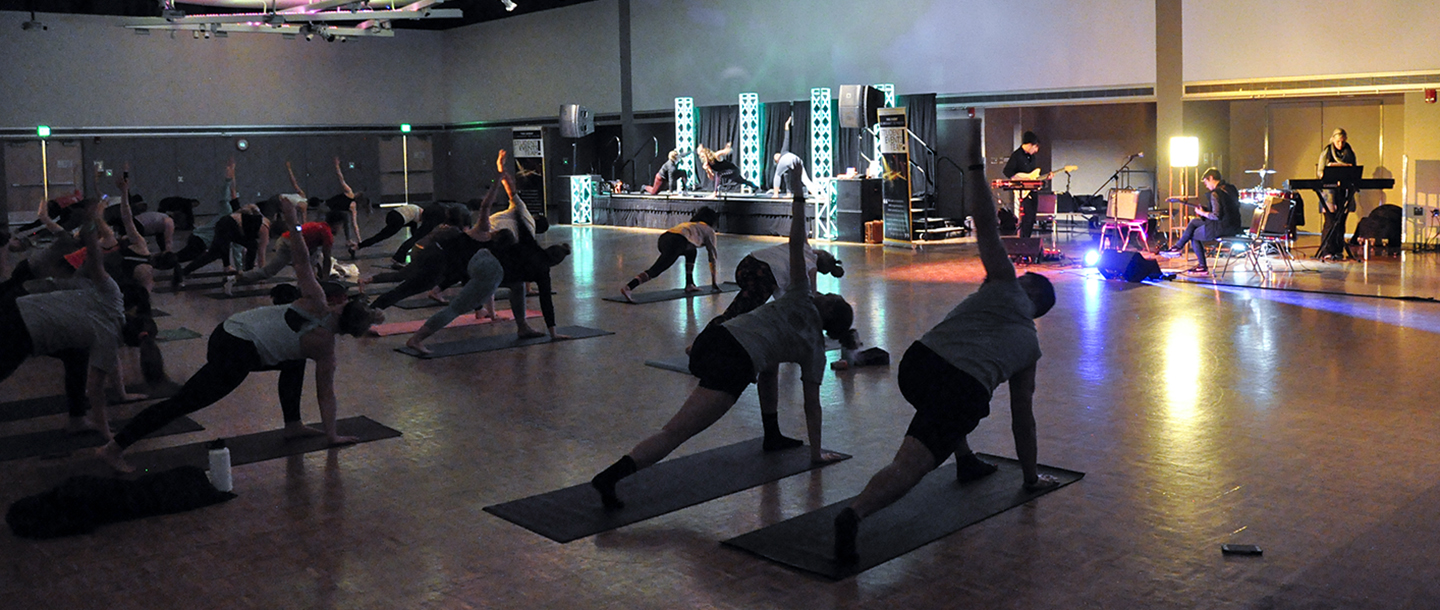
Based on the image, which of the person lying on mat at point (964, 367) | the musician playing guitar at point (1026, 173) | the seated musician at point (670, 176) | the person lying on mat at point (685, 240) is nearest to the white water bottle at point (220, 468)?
the person lying on mat at point (964, 367)

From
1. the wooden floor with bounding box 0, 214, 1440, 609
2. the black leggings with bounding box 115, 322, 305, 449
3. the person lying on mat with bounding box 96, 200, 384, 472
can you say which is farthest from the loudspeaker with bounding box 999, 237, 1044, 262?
the black leggings with bounding box 115, 322, 305, 449

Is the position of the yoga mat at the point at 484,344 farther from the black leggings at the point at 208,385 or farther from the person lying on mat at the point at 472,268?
the black leggings at the point at 208,385

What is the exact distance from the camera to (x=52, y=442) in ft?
20.9

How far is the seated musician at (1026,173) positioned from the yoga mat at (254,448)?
10.9 metres

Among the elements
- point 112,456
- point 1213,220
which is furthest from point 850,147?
point 112,456

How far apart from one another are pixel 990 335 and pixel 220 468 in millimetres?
3366

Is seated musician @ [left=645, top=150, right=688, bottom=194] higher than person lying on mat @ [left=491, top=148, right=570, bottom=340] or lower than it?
higher

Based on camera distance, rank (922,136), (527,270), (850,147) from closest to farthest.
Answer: (527,270) → (922,136) → (850,147)

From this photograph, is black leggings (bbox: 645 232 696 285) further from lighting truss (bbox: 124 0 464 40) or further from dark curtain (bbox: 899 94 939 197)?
dark curtain (bbox: 899 94 939 197)

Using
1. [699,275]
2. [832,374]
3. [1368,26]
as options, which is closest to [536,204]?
[699,275]

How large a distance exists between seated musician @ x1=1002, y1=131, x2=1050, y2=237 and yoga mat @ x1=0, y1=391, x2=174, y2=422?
11121 mm

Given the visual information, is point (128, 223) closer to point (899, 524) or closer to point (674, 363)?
point (674, 363)

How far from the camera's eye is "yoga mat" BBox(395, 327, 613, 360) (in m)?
9.09

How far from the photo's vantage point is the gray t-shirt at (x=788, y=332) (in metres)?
5.12
